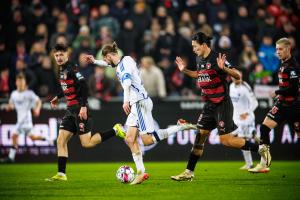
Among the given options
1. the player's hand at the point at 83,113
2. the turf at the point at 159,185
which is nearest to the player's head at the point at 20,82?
the turf at the point at 159,185

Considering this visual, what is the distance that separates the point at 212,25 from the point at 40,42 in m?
5.61

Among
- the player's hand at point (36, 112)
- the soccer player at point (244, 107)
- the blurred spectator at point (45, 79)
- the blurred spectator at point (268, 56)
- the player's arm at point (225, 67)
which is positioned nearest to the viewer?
the player's arm at point (225, 67)

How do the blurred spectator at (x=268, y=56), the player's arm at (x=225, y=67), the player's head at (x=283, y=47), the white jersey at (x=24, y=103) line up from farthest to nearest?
the blurred spectator at (x=268, y=56) < the white jersey at (x=24, y=103) < the player's head at (x=283, y=47) < the player's arm at (x=225, y=67)

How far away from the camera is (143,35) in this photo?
22.6 meters

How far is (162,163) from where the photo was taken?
758 inches

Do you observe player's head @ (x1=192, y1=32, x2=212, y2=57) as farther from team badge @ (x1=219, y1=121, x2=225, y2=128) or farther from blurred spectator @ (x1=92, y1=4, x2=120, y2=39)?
blurred spectator @ (x1=92, y1=4, x2=120, y2=39)

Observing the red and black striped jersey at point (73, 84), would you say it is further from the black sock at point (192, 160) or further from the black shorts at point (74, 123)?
the black sock at point (192, 160)

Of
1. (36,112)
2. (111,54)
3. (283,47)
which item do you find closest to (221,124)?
(283,47)

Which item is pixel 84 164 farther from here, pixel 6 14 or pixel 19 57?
pixel 6 14

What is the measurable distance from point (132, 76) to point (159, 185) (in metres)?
2.03

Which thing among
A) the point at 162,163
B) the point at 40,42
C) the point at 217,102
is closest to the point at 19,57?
the point at 40,42

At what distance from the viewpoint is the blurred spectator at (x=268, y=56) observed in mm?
21734

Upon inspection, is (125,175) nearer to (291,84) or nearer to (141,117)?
(141,117)

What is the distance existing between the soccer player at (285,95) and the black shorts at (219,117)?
122cm
